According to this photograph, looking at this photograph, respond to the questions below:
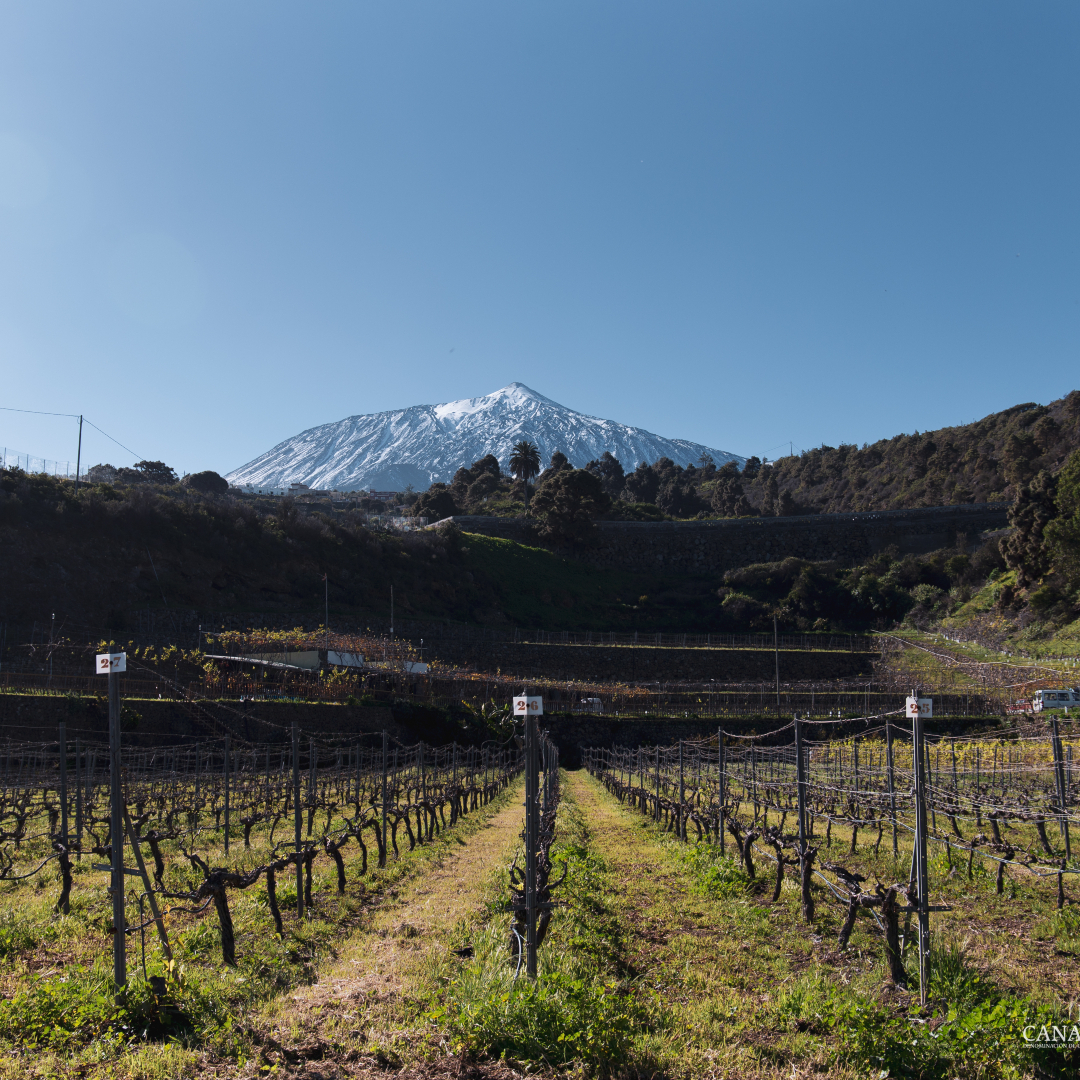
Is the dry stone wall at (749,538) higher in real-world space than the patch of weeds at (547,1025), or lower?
higher

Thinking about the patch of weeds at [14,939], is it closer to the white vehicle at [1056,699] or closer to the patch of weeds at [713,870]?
the patch of weeds at [713,870]

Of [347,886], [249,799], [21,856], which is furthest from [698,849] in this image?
[249,799]

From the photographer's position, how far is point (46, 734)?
25.2 metres

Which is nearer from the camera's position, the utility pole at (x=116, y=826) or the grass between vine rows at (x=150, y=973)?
the grass between vine rows at (x=150, y=973)

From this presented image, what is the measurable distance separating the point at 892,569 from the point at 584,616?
78.8ft

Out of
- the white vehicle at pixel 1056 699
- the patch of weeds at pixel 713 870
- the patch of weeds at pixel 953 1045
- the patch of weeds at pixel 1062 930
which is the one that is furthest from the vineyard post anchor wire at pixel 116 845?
the white vehicle at pixel 1056 699

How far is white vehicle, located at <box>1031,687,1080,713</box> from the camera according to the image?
27.9 m

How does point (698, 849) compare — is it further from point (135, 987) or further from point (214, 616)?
point (214, 616)

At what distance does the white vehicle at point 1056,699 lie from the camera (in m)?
27.9

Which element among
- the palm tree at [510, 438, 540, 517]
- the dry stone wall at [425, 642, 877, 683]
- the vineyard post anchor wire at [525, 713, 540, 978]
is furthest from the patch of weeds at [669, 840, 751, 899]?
the palm tree at [510, 438, 540, 517]

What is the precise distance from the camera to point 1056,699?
1110 inches

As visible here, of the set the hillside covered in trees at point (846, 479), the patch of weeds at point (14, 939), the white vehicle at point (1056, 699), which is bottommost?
the white vehicle at point (1056, 699)

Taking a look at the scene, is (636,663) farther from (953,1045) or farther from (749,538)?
(953,1045)

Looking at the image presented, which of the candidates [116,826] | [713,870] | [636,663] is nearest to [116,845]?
[116,826]
